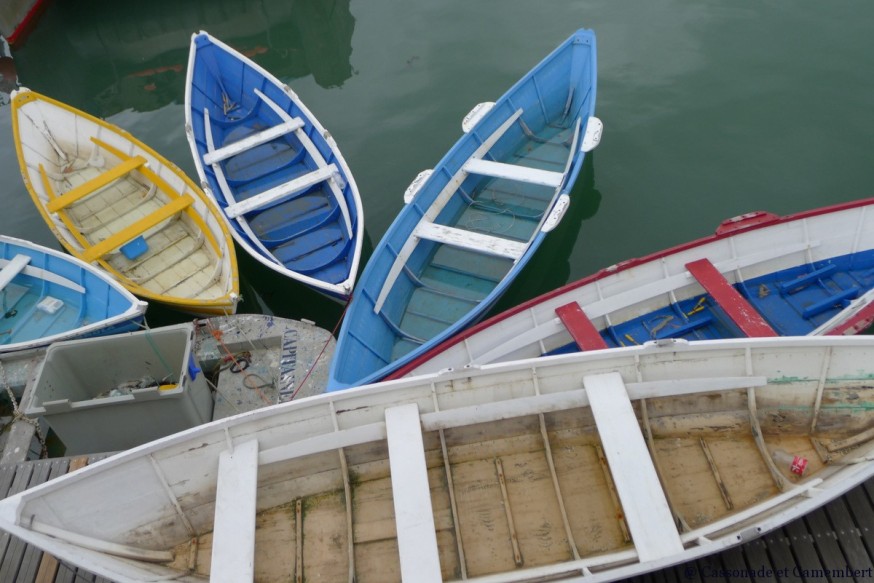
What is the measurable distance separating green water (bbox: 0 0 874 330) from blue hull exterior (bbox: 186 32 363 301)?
1.09 metres

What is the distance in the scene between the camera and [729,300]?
8375mm

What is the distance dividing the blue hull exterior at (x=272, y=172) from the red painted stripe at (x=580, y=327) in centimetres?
303

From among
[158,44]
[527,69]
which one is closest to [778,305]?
[527,69]

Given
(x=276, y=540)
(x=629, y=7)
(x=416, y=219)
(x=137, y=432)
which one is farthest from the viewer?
(x=629, y=7)

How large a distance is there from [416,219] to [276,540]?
5.58 metres

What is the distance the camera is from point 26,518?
18.3 feet

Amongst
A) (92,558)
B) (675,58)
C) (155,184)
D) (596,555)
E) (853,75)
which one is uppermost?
(675,58)

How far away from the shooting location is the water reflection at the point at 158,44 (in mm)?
17391

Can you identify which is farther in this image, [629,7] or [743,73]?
[629,7]

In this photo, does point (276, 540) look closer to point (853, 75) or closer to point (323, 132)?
point (323, 132)

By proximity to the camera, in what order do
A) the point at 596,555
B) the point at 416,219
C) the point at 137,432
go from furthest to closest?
the point at 416,219 < the point at 137,432 < the point at 596,555

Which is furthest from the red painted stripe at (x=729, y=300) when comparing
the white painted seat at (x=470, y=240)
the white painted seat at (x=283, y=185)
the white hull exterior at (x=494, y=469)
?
the white painted seat at (x=283, y=185)

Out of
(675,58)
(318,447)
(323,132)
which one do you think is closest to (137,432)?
(318,447)

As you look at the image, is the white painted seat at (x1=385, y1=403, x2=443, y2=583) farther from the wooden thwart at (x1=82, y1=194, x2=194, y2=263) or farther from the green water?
→ the wooden thwart at (x1=82, y1=194, x2=194, y2=263)
